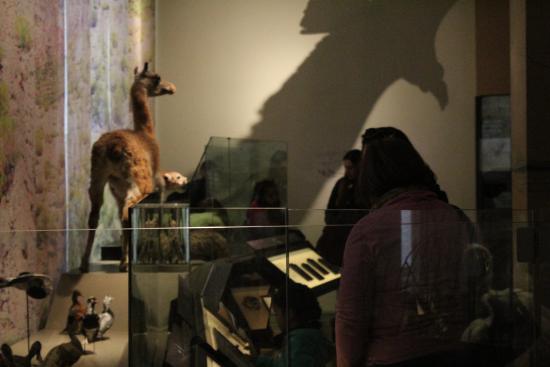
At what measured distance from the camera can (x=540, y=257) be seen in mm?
1493

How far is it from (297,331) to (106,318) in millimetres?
351

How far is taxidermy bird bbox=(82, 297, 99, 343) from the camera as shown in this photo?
1464 millimetres

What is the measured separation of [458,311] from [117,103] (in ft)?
14.1

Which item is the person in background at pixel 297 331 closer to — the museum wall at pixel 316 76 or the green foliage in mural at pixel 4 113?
the green foliage in mural at pixel 4 113

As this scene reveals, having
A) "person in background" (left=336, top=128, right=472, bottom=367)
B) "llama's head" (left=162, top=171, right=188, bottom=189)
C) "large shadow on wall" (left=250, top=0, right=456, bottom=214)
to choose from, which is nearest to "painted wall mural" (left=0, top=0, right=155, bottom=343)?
"llama's head" (left=162, top=171, right=188, bottom=189)

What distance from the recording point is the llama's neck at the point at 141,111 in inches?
181

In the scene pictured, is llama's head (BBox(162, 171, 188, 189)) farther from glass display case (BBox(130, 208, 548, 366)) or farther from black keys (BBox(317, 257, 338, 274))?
black keys (BBox(317, 257, 338, 274))

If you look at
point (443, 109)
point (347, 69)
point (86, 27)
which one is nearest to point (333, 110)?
point (347, 69)

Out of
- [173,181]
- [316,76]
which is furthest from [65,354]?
[316,76]

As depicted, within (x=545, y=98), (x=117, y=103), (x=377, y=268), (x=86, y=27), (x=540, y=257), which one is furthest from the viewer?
(x=117, y=103)

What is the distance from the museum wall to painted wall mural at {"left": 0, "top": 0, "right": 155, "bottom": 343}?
39.2 inches

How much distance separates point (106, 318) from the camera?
150 centimetres

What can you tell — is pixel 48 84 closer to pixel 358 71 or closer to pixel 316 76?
pixel 316 76

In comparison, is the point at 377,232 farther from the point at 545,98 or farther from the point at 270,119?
the point at 270,119
